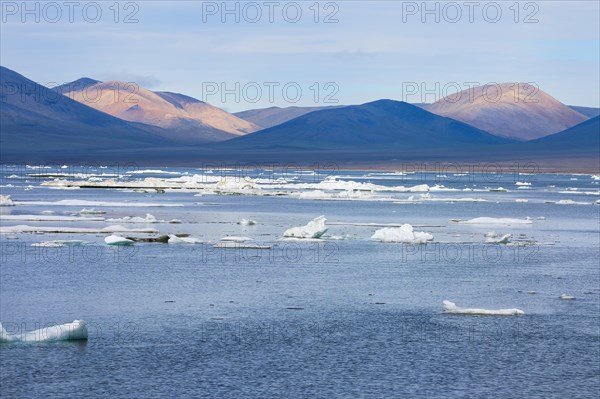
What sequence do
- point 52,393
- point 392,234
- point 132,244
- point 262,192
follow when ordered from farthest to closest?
1. point 262,192
2. point 392,234
3. point 132,244
4. point 52,393

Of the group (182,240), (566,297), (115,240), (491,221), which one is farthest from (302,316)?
(491,221)

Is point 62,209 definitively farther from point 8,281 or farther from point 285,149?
point 285,149

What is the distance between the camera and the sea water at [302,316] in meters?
14.2

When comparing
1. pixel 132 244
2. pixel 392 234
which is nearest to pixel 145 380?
pixel 132 244

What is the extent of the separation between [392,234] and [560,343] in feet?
45.3

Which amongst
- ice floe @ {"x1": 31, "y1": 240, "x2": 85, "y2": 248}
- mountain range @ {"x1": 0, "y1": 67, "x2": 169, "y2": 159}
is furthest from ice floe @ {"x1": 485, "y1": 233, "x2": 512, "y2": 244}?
mountain range @ {"x1": 0, "y1": 67, "x2": 169, "y2": 159}

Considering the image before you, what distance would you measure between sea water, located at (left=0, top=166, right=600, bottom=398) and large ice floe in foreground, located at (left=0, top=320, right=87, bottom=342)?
137 millimetres

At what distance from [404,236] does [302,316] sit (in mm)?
12004

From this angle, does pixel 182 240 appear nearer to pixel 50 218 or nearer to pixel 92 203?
pixel 50 218

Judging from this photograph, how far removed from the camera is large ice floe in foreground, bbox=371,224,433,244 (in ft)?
98.4

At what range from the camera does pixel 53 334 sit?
15.9 metres

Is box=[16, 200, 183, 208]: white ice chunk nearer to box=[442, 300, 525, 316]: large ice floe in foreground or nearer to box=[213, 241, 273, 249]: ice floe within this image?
box=[213, 241, 273, 249]: ice floe

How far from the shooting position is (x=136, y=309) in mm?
18844

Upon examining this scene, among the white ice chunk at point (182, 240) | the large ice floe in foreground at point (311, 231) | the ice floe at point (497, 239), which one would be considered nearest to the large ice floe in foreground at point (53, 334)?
the white ice chunk at point (182, 240)
